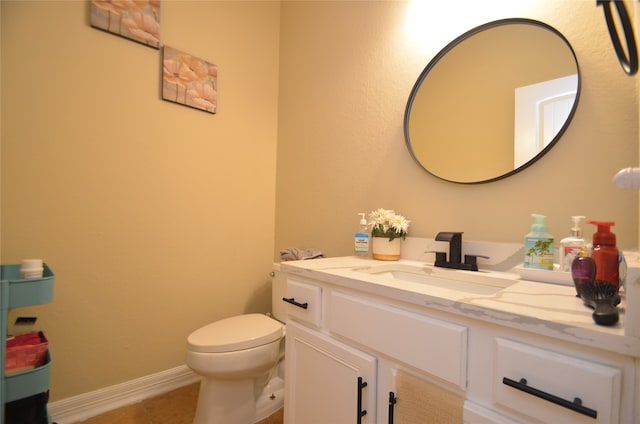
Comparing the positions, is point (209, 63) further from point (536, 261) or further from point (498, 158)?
point (536, 261)

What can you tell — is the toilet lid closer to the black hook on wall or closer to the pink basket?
the pink basket

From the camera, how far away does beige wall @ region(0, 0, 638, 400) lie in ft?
3.18

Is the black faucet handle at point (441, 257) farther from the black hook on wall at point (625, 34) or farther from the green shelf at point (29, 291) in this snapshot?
the green shelf at point (29, 291)

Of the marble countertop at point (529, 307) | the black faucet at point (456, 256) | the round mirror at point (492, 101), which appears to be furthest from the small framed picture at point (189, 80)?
the black faucet at point (456, 256)

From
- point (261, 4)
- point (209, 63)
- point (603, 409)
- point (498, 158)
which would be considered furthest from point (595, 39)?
point (261, 4)

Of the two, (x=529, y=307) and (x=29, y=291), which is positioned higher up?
(x=529, y=307)

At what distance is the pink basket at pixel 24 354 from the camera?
930 millimetres

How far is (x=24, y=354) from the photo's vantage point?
951 millimetres

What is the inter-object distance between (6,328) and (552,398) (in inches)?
56.8

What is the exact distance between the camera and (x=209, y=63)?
1798mm

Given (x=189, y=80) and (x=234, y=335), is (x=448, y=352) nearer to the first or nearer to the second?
(x=234, y=335)

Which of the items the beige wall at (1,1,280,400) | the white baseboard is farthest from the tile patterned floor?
the beige wall at (1,1,280,400)

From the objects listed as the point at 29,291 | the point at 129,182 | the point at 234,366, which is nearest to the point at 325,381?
the point at 234,366

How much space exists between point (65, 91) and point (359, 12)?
1567 millimetres
